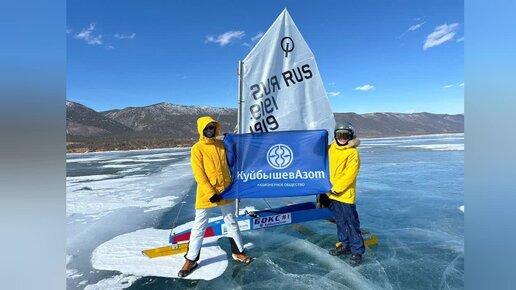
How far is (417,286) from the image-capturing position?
2.74m

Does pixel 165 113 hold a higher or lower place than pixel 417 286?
higher

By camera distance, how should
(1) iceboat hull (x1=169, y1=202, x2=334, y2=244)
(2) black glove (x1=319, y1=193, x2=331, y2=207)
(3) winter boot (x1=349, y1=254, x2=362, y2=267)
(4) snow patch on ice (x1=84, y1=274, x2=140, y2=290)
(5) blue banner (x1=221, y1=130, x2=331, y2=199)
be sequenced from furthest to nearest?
(2) black glove (x1=319, y1=193, x2=331, y2=207) → (5) blue banner (x1=221, y1=130, x2=331, y2=199) → (1) iceboat hull (x1=169, y1=202, x2=334, y2=244) → (3) winter boot (x1=349, y1=254, x2=362, y2=267) → (4) snow patch on ice (x1=84, y1=274, x2=140, y2=290)

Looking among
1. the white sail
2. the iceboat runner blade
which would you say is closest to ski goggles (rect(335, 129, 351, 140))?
the white sail

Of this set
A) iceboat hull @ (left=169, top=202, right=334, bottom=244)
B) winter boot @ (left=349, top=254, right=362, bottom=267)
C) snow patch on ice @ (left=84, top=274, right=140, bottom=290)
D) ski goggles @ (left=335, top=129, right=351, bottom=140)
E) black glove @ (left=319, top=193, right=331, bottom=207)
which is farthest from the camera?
black glove @ (left=319, top=193, right=331, bottom=207)

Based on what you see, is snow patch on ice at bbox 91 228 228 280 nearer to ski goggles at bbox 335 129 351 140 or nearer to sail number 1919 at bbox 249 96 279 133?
sail number 1919 at bbox 249 96 279 133

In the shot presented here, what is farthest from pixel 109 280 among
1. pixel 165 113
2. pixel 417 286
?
pixel 165 113

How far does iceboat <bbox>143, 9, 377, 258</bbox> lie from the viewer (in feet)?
12.6

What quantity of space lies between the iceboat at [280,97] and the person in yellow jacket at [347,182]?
51 centimetres

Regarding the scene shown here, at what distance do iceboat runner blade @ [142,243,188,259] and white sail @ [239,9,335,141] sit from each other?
1.72 m

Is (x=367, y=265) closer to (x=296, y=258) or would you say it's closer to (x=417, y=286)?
(x=417, y=286)

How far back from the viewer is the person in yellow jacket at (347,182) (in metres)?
3.27

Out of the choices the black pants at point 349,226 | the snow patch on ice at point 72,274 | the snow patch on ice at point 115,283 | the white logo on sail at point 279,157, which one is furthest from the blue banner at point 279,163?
the snow patch on ice at point 72,274

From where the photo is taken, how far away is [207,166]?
317cm
